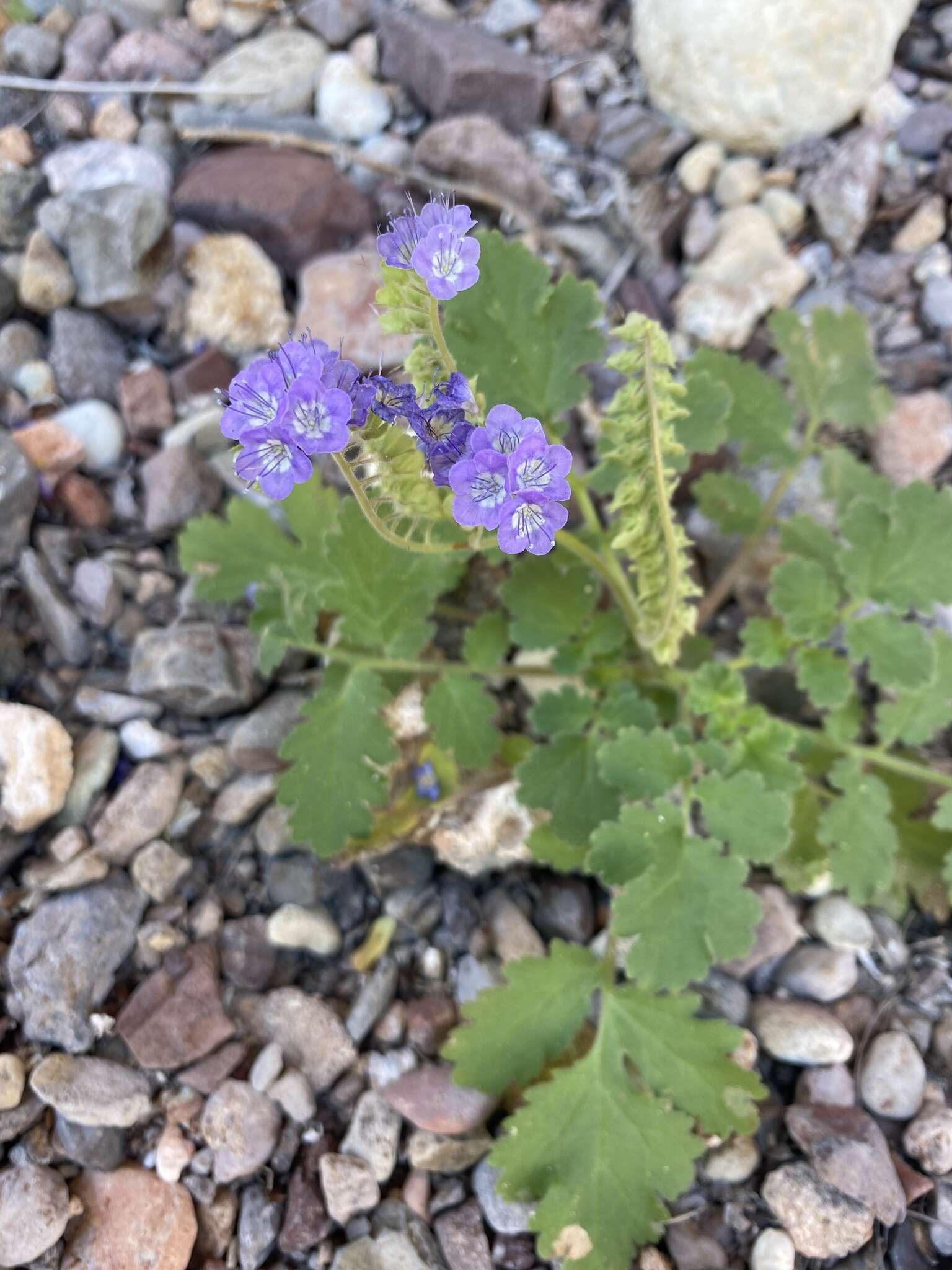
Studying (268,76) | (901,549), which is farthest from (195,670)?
(268,76)

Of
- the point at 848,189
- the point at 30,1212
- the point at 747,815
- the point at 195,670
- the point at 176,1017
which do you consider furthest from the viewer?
the point at 848,189

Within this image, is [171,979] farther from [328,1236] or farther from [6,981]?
[328,1236]

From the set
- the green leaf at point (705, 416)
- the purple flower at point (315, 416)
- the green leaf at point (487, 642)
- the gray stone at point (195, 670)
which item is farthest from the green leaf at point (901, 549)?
the gray stone at point (195, 670)

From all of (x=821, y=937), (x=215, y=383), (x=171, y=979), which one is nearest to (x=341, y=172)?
(x=215, y=383)

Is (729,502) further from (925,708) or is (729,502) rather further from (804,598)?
(925,708)

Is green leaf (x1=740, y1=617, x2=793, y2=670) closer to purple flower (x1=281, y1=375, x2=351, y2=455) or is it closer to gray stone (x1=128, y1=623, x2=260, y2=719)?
gray stone (x1=128, y1=623, x2=260, y2=719)

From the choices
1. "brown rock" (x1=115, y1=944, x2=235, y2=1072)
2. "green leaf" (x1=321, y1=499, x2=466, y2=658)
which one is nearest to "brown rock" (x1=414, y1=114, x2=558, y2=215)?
"green leaf" (x1=321, y1=499, x2=466, y2=658)

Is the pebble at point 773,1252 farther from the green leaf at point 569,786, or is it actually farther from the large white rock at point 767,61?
the large white rock at point 767,61
